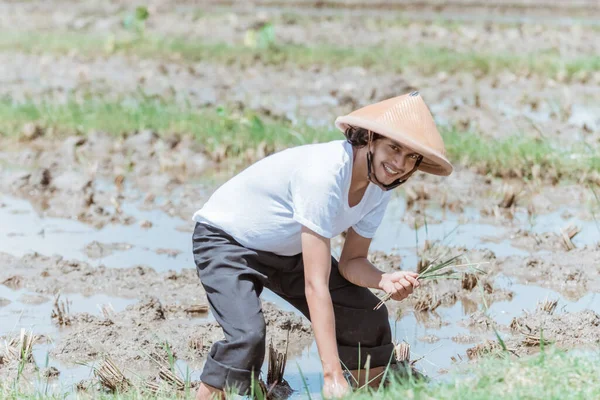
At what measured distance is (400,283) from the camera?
11.0 ft

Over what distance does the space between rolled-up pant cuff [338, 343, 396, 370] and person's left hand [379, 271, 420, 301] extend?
0.31 meters

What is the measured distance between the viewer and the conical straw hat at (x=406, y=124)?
314 cm

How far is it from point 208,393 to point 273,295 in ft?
4.62

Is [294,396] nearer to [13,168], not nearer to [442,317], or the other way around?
[442,317]

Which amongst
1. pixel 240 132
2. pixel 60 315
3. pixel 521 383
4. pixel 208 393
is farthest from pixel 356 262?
pixel 240 132

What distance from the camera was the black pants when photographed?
3260 mm

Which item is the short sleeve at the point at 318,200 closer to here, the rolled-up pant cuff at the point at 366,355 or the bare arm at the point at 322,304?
the bare arm at the point at 322,304

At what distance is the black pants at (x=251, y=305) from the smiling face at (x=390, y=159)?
51cm

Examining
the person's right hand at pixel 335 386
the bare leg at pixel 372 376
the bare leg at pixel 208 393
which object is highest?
the person's right hand at pixel 335 386

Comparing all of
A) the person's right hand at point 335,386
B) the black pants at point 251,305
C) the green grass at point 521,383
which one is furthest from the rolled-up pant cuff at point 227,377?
the green grass at point 521,383

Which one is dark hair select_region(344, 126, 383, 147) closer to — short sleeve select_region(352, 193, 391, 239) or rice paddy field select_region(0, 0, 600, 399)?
short sleeve select_region(352, 193, 391, 239)

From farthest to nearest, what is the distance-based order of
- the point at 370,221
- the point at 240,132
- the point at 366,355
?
1. the point at 240,132
2. the point at 366,355
3. the point at 370,221

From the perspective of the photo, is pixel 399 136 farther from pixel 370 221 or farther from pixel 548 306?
pixel 548 306

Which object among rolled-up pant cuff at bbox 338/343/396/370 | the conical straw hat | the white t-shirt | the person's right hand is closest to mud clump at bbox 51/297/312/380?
rolled-up pant cuff at bbox 338/343/396/370
